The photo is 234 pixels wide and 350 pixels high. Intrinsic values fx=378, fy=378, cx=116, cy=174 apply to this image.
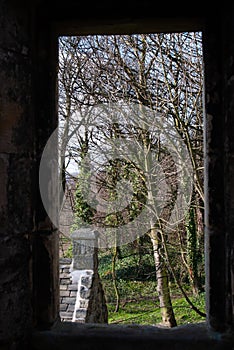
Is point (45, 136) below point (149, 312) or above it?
above

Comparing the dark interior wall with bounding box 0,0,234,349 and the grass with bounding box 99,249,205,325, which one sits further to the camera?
the grass with bounding box 99,249,205,325

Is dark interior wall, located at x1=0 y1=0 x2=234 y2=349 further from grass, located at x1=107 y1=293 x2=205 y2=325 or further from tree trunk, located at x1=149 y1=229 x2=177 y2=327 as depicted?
grass, located at x1=107 y1=293 x2=205 y2=325

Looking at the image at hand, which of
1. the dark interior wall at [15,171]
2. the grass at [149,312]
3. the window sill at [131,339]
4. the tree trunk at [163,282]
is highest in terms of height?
the dark interior wall at [15,171]

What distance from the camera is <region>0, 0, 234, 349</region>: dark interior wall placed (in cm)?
104

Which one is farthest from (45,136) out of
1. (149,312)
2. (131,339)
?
(149,312)

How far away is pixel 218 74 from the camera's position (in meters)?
1.14

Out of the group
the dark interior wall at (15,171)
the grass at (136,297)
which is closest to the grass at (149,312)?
the grass at (136,297)

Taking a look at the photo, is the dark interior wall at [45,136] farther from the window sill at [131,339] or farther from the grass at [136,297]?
the grass at [136,297]

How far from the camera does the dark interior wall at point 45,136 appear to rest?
104cm

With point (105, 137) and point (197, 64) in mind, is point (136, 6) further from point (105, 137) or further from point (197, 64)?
point (105, 137)

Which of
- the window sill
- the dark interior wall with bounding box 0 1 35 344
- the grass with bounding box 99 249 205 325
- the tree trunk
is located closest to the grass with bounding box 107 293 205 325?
the grass with bounding box 99 249 205 325

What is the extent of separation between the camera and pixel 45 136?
1.19 m

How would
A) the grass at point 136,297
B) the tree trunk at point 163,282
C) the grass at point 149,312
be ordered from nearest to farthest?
the tree trunk at point 163,282
the grass at point 149,312
the grass at point 136,297

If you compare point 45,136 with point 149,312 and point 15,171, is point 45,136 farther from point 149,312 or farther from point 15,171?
point 149,312
